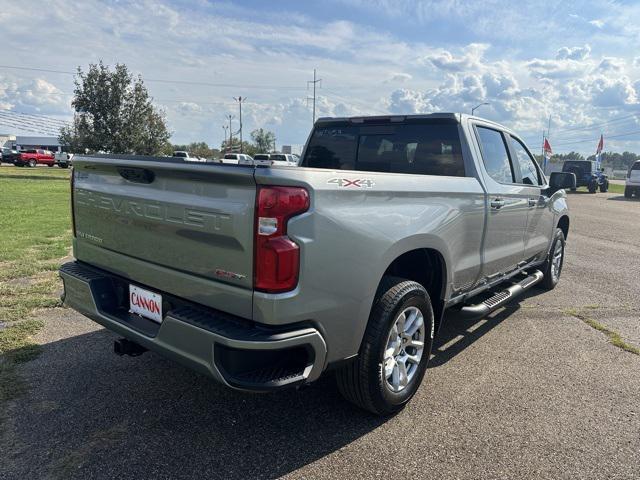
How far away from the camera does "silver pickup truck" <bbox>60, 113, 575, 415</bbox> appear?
2.35m

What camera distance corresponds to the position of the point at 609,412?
3.36m

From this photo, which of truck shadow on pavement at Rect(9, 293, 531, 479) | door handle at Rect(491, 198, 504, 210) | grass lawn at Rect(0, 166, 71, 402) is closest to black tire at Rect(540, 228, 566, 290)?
door handle at Rect(491, 198, 504, 210)

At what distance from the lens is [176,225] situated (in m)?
2.62

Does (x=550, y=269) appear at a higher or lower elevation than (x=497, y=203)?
lower

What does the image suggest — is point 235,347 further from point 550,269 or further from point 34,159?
point 34,159

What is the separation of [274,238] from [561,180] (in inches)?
174

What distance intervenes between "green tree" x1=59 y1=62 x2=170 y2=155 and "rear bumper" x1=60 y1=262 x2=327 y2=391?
26.9 meters

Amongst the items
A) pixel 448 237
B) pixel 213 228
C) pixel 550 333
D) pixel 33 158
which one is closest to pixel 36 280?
pixel 213 228

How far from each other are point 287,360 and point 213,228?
2.51 feet

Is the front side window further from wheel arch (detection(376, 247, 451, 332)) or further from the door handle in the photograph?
wheel arch (detection(376, 247, 451, 332))

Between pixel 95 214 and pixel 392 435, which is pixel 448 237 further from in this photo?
pixel 95 214

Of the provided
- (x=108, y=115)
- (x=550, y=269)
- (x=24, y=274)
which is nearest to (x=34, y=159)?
(x=108, y=115)

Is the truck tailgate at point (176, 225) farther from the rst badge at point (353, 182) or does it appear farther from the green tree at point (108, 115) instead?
the green tree at point (108, 115)

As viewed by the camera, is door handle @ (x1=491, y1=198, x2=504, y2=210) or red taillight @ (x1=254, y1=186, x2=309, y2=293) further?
door handle @ (x1=491, y1=198, x2=504, y2=210)
